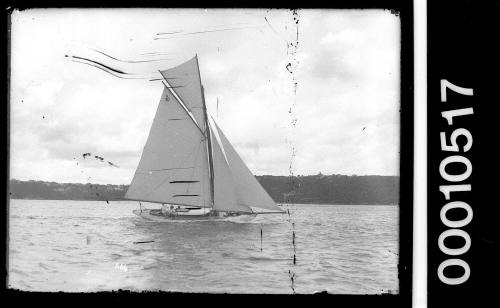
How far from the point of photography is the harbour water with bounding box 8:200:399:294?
10.2 ft

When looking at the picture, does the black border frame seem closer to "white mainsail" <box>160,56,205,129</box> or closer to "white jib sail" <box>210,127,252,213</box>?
"white mainsail" <box>160,56,205,129</box>

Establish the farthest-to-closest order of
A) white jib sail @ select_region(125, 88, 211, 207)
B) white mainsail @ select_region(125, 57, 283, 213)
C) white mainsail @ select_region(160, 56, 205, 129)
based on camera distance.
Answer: white jib sail @ select_region(125, 88, 211, 207) < white mainsail @ select_region(125, 57, 283, 213) < white mainsail @ select_region(160, 56, 205, 129)

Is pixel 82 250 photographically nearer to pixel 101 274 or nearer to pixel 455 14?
pixel 101 274

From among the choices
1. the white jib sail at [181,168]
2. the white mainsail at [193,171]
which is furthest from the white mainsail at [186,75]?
the white jib sail at [181,168]

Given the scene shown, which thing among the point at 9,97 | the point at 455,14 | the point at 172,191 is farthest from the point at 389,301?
the point at 172,191

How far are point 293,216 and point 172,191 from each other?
2426 mm

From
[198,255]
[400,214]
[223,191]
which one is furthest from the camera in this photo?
[223,191]

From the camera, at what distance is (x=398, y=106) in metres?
2.87

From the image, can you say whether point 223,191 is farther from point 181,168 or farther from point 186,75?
point 186,75

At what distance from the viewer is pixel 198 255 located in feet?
12.2

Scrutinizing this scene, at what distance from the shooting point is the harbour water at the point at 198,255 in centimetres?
311

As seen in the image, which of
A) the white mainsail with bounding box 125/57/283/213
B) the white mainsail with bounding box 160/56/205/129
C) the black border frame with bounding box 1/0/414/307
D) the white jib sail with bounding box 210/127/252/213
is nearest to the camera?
the black border frame with bounding box 1/0/414/307

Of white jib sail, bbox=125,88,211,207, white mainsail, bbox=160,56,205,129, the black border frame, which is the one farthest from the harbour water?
white jib sail, bbox=125,88,211,207

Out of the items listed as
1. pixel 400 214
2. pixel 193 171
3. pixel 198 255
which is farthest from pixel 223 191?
pixel 400 214
